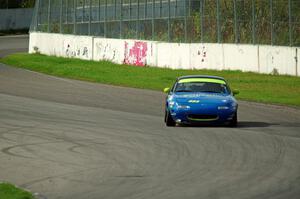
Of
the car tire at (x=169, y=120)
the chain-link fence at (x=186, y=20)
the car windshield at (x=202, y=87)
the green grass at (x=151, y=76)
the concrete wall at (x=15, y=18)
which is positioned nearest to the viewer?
the car tire at (x=169, y=120)

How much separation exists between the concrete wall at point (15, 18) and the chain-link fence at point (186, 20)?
31476 millimetres

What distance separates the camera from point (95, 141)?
2011 cm

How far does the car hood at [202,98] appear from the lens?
22.8 meters

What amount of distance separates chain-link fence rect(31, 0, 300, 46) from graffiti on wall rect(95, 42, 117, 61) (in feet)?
2.13

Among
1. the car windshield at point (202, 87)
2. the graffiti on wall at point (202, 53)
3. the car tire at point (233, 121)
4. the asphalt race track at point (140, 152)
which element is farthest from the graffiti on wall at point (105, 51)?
the car tire at point (233, 121)

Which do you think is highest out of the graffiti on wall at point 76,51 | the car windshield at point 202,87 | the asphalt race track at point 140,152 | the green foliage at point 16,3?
the green foliage at point 16,3

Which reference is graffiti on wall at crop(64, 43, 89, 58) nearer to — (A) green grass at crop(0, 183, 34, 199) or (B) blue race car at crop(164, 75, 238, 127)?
(B) blue race car at crop(164, 75, 238, 127)

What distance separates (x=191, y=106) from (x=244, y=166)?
23.1 ft

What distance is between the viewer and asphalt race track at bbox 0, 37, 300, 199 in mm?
13469

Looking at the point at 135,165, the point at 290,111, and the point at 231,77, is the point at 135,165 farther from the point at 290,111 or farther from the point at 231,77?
the point at 231,77

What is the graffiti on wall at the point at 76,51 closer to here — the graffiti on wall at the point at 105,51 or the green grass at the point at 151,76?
the green grass at the point at 151,76

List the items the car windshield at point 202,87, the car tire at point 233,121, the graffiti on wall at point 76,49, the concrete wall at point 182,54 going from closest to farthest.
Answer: the car tire at point 233,121 → the car windshield at point 202,87 → the concrete wall at point 182,54 → the graffiti on wall at point 76,49

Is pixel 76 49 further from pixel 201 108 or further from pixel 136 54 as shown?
pixel 201 108

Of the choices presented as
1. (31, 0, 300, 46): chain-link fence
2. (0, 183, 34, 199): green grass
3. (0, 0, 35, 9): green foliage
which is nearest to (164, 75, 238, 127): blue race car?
(0, 183, 34, 199): green grass
